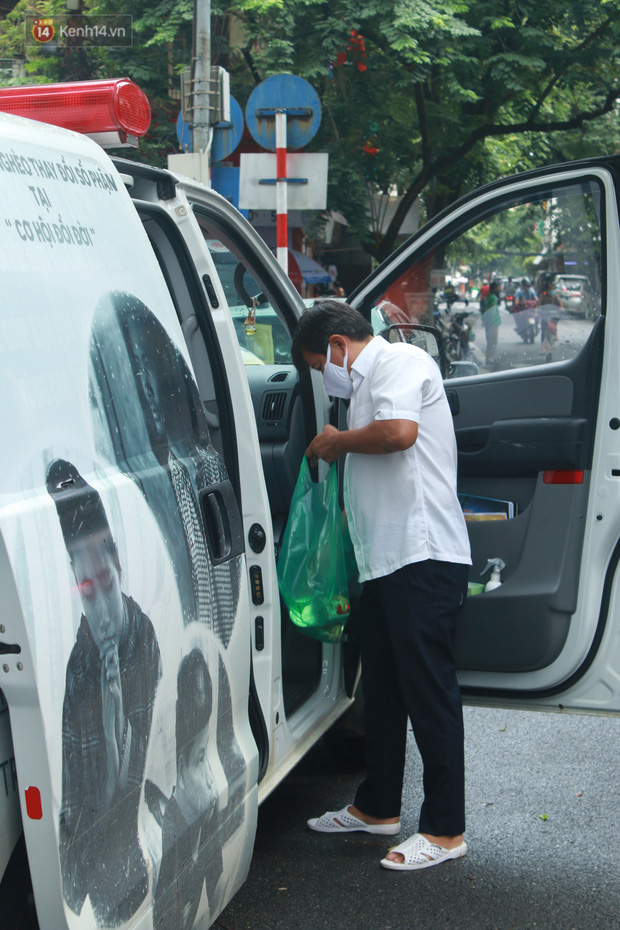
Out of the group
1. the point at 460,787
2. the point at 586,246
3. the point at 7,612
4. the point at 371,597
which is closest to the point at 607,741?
the point at 460,787

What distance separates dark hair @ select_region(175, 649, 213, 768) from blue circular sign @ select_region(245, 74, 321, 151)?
6392mm

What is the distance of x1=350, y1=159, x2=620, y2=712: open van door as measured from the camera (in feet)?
9.60

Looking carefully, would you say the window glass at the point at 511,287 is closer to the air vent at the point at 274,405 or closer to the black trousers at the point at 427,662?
the air vent at the point at 274,405

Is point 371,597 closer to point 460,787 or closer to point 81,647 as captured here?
point 460,787

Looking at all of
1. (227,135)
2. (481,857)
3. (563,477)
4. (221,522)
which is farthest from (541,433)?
(227,135)

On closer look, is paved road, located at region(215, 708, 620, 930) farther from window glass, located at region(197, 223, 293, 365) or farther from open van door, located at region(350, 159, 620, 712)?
window glass, located at region(197, 223, 293, 365)

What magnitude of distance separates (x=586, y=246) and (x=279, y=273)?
98 cm

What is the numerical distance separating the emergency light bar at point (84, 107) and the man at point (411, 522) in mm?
985

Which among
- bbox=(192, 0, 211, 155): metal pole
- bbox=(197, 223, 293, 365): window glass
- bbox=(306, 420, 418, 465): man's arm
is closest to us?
bbox=(306, 420, 418, 465): man's arm

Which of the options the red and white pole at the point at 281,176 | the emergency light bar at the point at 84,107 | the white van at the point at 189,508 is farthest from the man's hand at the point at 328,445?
the red and white pole at the point at 281,176

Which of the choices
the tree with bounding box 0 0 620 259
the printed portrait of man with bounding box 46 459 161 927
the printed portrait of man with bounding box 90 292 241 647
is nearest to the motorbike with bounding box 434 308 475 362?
the printed portrait of man with bounding box 90 292 241 647

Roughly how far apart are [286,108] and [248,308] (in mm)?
4951

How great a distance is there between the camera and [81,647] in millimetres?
1671

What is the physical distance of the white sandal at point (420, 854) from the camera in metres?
3.05
